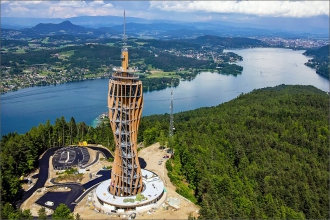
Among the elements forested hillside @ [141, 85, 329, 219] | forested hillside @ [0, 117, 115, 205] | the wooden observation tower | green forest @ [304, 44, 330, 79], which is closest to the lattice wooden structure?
the wooden observation tower

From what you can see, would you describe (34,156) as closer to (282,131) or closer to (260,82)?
(282,131)

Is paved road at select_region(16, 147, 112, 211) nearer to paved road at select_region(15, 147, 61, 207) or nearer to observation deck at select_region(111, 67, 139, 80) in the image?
paved road at select_region(15, 147, 61, 207)

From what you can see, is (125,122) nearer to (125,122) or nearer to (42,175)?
(125,122)

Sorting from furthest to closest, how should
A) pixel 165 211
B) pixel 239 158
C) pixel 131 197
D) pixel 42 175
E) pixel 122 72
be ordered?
1. pixel 239 158
2. pixel 42 175
3. pixel 131 197
4. pixel 165 211
5. pixel 122 72

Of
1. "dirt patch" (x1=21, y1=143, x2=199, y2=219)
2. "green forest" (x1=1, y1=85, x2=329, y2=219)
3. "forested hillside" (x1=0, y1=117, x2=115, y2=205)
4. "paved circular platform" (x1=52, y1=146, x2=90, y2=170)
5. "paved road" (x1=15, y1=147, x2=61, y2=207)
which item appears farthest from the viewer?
"paved circular platform" (x1=52, y1=146, x2=90, y2=170)

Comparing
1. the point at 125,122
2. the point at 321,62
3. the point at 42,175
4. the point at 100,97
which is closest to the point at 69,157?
the point at 42,175

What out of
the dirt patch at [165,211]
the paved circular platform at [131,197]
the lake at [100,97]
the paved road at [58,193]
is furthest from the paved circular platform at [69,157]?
the lake at [100,97]
